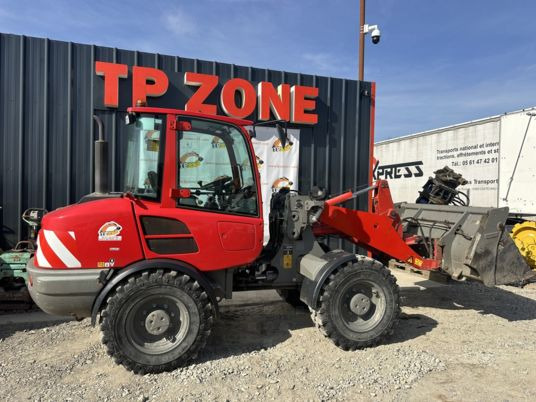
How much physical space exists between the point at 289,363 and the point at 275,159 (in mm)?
4541

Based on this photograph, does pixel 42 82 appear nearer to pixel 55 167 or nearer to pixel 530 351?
pixel 55 167

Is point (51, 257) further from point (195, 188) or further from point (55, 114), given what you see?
point (55, 114)

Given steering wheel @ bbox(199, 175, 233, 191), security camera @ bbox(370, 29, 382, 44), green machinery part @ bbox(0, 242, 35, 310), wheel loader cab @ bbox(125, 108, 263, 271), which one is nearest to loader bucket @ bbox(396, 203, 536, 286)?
wheel loader cab @ bbox(125, 108, 263, 271)

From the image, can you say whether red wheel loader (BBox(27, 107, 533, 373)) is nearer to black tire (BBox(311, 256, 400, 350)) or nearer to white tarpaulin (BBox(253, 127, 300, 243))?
black tire (BBox(311, 256, 400, 350))

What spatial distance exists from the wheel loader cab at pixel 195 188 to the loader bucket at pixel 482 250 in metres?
2.70

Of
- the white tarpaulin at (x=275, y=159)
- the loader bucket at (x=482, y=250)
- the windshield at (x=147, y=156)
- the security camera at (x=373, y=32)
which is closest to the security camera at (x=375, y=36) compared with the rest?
the security camera at (x=373, y=32)

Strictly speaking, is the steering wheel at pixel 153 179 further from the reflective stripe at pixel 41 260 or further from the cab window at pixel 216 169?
the reflective stripe at pixel 41 260

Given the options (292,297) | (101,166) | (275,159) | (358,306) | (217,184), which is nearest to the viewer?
(217,184)

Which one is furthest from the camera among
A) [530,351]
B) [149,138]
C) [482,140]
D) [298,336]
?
[482,140]

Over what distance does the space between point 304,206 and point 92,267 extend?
2.31 m

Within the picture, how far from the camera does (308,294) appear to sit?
4.84 meters


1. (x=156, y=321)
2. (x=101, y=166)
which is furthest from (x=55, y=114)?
(x=156, y=321)

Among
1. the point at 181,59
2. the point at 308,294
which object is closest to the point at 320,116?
the point at 181,59

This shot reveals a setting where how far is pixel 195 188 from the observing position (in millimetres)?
4410
